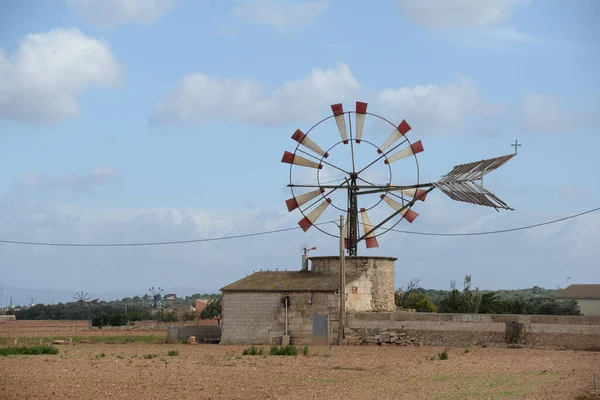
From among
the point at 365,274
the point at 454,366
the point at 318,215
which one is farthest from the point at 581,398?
the point at 318,215

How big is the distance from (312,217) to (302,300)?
12.2 ft

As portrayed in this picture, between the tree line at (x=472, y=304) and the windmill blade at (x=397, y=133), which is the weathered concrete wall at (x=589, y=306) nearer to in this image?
the tree line at (x=472, y=304)

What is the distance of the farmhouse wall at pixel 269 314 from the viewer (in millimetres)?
28750

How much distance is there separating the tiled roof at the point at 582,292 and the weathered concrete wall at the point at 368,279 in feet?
108

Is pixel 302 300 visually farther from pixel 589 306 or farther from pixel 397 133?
pixel 589 306

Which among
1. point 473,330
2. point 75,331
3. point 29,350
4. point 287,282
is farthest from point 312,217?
point 75,331

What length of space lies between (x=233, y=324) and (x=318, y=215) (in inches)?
193

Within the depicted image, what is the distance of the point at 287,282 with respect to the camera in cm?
2970

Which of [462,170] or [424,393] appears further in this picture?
[462,170]

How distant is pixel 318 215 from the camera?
31.7 meters

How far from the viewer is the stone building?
94.3 ft

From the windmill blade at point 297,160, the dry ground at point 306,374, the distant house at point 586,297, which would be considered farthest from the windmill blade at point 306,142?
the distant house at point 586,297

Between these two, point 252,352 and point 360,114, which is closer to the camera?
point 252,352

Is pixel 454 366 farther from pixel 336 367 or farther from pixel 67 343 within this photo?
pixel 67 343
